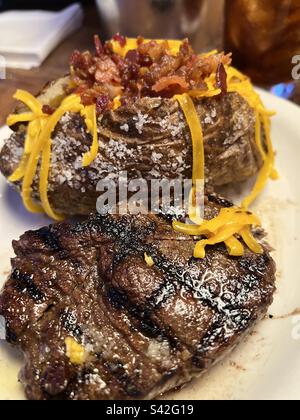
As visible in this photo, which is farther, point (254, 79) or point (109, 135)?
point (254, 79)

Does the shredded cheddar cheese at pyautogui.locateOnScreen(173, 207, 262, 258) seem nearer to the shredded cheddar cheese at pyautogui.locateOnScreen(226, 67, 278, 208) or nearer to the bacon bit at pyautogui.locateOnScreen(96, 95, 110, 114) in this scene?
the shredded cheddar cheese at pyautogui.locateOnScreen(226, 67, 278, 208)

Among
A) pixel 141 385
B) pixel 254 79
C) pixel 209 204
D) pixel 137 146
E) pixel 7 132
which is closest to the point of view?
pixel 141 385

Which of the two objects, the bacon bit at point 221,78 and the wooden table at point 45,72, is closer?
the bacon bit at point 221,78

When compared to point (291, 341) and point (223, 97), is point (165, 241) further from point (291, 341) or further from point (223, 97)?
point (223, 97)

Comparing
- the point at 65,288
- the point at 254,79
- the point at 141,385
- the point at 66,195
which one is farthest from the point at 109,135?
the point at 254,79

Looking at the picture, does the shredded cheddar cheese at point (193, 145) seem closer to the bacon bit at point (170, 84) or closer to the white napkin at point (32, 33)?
the bacon bit at point (170, 84)

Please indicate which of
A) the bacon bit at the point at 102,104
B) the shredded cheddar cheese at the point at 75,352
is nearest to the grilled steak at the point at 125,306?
the shredded cheddar cheese at the point at 75,352
